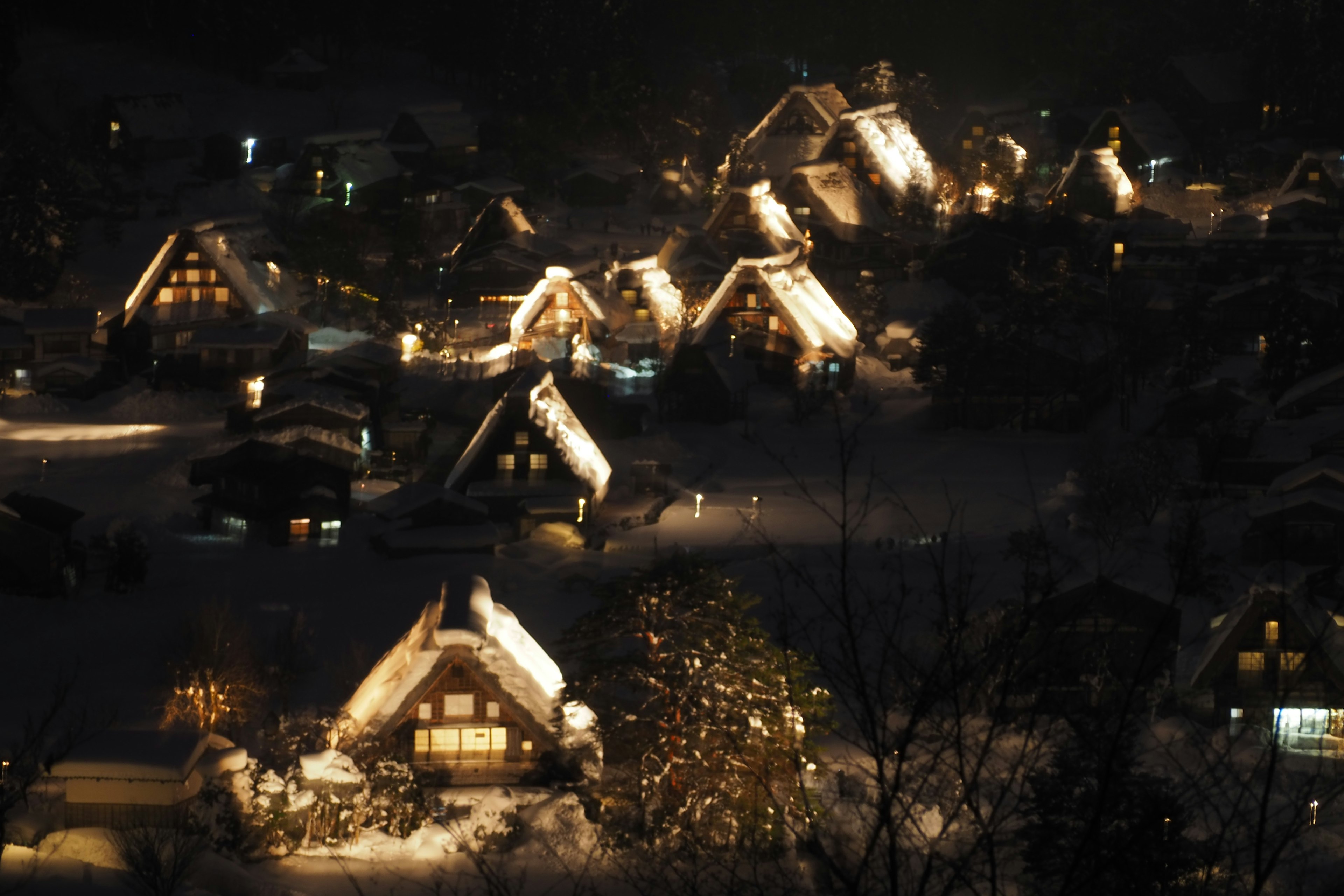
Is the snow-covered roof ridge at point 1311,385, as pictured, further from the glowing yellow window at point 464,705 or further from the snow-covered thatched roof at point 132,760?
the snow-covered thatched roof at point 132,760

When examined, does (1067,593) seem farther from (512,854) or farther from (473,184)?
(473,184)

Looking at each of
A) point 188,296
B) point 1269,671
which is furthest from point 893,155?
point 1269,671

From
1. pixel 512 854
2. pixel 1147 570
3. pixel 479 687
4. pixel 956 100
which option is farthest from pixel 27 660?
pixel 956 100

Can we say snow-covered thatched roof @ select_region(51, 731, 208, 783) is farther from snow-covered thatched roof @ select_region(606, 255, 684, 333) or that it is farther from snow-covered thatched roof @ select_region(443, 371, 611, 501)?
snow-covered thatched roof @ select_region(606, 255, 684, 333)

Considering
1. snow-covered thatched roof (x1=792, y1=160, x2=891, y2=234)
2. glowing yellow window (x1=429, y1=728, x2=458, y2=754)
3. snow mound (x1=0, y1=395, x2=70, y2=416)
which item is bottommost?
glowing yellow window (x1=429, y1=728, x2=458, y2=754)

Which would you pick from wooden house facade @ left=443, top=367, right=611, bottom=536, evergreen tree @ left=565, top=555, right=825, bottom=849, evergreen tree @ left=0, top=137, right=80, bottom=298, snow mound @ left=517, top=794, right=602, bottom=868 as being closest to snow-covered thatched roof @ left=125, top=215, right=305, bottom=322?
evergreen tree @ left=0, top=137, right=80, bottom=298

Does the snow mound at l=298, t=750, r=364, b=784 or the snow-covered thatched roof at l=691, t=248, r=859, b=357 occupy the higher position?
the snow-covered thatched roof at l=691, t=248, r=859, b=357
